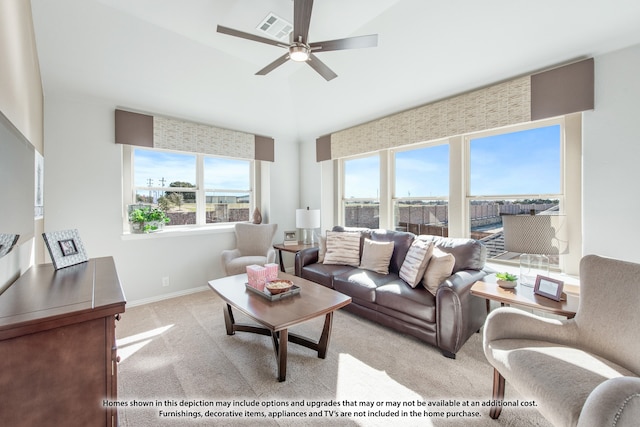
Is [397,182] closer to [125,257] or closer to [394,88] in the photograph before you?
[394,88]

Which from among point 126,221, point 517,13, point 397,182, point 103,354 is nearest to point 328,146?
point 397,182

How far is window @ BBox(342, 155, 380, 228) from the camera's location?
4145 millimetres

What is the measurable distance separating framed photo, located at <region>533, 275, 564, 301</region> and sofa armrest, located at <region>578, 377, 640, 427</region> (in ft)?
3.13

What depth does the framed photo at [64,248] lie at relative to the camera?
169 cm

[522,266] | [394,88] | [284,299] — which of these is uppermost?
[394,88]

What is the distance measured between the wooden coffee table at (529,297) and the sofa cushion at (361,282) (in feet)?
2.93

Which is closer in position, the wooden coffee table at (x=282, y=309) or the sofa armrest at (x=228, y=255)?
the wooden coffee table at (x=282, y=309)

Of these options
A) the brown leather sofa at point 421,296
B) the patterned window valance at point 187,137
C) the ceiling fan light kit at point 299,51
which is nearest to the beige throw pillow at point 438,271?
the brown leather sofa at point 421,296

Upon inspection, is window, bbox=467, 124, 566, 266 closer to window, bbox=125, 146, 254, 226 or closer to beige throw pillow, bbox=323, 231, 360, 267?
beige throw pillow, bbox=323, 231, 360, 267

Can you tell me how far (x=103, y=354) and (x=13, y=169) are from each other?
3.22 feet

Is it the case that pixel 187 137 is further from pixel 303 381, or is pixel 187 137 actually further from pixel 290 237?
pixel 303 381

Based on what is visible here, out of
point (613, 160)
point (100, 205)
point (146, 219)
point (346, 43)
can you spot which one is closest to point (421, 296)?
point (613, 160)

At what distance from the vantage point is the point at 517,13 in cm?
208

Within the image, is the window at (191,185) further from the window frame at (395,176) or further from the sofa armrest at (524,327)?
the sofa armrest at (524,327)
